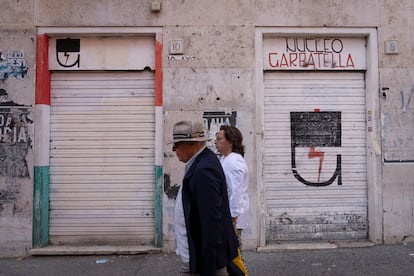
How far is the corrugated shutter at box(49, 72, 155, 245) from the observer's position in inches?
252

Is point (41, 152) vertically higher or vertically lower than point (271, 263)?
higher

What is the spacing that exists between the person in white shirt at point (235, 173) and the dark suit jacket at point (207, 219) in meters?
1.19

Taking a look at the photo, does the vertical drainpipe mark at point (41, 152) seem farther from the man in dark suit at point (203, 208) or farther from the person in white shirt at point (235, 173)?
the man in dark suit at point (203, 208)

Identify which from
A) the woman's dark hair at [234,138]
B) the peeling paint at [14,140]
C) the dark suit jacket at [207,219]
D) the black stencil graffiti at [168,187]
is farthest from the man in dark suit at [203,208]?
the peeling paint at [14,140]

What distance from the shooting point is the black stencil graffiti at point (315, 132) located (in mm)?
6656

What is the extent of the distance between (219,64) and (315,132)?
80.0 inches

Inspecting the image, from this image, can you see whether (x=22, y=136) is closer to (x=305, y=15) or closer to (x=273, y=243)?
(x=273, y=243)

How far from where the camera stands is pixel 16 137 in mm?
6242

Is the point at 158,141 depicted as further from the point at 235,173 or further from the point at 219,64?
the point at 235,173

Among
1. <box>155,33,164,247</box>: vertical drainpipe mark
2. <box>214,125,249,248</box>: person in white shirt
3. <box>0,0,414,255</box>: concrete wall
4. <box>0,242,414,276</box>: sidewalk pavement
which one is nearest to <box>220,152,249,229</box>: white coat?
<box>214,125,249,248</box>: person in white shirt

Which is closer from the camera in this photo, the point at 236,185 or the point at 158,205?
the point at 236,185

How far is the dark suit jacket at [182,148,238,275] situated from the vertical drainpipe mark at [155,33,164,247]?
357 cm

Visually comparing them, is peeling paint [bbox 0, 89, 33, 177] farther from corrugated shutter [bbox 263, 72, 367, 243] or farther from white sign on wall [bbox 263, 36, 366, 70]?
white sign on wall [bbox 263, 36, 366, 70]

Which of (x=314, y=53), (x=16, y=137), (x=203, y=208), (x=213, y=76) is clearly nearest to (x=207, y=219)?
(x=203, y=208)
